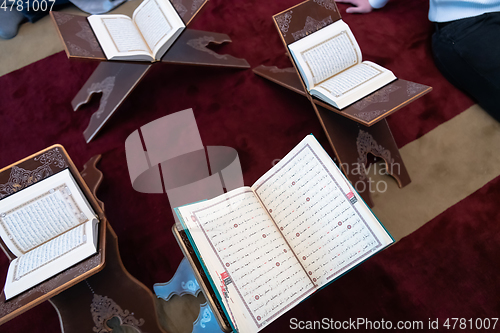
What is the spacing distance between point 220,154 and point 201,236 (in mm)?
804

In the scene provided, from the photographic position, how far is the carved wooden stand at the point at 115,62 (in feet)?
4.78

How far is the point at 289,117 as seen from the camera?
1.75 meters

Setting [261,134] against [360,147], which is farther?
[261,134]

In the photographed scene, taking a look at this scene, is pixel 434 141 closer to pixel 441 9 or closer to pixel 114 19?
pixel 441 9

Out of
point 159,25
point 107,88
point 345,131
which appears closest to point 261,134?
point 345,131

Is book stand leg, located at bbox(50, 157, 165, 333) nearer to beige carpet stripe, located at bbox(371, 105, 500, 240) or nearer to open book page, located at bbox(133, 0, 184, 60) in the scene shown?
open book page, located at bbox(133, 0, 184, 60)

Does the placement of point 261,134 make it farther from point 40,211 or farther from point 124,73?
point 40,211

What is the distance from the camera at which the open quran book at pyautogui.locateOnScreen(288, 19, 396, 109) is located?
4.33 feet

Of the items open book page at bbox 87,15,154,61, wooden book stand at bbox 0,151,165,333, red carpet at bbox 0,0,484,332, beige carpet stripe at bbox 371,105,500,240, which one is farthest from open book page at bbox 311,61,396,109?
wooden book stand at bbox 0,151,165,333

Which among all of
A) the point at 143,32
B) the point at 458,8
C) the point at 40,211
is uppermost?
the point at 143,32

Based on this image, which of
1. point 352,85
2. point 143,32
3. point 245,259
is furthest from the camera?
point 143,32

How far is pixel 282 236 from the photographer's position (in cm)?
103

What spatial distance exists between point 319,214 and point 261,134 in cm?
81

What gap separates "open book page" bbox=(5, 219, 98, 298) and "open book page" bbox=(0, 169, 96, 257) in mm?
39
